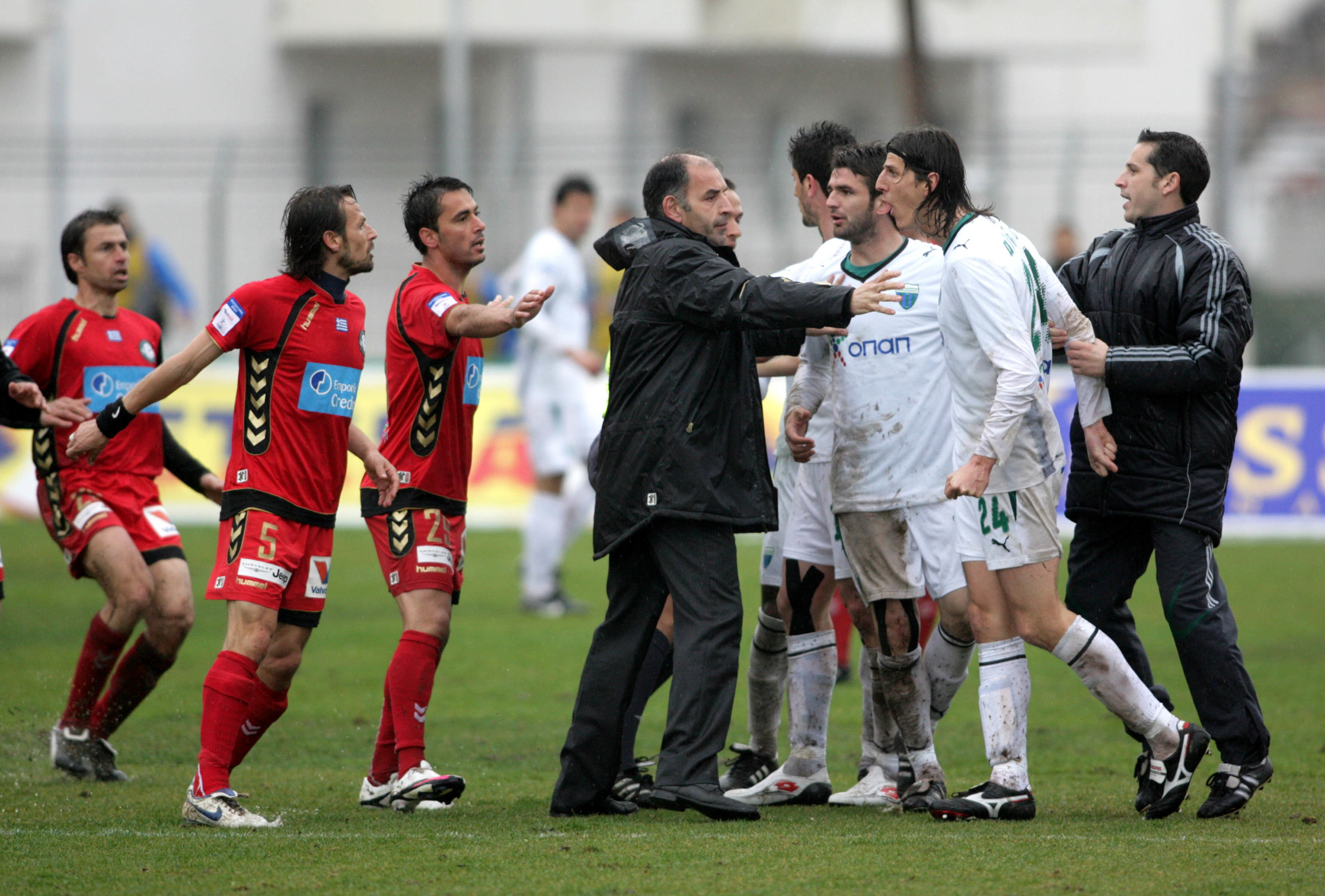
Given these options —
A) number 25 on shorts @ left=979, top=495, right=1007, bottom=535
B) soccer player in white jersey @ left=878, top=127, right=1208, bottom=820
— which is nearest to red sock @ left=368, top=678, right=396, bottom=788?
soccer player in white jersey @ left=878, top=127, right=1208, bottom=820

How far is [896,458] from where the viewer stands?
19.2 feet

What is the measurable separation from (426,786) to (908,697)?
1.72 m

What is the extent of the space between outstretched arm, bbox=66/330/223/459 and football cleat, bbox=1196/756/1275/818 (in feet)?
12.1

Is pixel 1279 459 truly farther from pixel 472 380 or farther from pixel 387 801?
pixel 387 801

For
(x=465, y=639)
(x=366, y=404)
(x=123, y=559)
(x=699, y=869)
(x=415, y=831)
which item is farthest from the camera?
(x=366, y=404)

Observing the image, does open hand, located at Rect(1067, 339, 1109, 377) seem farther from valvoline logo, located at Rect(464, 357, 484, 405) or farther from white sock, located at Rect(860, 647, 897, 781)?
valvoline logo, located at Rect(464, 357, 484, 405)

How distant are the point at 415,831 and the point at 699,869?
113 centimetres

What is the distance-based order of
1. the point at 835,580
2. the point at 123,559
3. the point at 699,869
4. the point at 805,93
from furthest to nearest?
the point at 805,93, the point at 123,559, the point at 835,580, the point at 699,869

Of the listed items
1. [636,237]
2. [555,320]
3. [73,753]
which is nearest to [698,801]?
[636,237]

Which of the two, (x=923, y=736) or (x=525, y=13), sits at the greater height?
(x=525, y=13)

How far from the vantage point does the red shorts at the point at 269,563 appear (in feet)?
18.4

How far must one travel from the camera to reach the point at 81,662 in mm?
6793

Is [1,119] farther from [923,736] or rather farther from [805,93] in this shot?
[923,736]

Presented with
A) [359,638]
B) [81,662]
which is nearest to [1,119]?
[359,638]
